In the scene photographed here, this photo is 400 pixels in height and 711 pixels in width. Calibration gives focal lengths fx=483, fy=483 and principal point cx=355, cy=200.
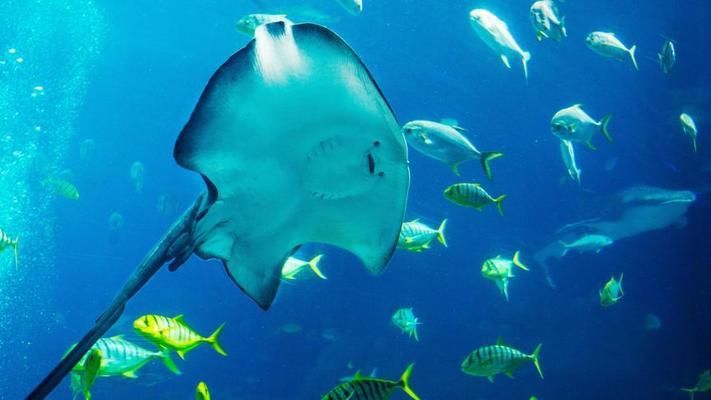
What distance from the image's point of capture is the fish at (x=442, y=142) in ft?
13.4

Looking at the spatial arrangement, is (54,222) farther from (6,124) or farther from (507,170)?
(507,170)

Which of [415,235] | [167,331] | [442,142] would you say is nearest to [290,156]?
[167,331]

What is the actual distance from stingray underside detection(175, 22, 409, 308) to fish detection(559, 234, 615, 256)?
35.4 ft

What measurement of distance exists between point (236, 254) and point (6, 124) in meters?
27.2

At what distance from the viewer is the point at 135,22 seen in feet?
58.1

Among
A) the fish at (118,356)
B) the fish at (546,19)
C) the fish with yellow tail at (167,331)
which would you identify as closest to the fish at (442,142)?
the fish at (546,19)

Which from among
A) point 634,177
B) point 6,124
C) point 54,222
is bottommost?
point 54,222

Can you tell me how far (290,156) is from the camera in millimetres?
1840

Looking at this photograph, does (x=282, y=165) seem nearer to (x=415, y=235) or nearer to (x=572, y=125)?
(x=415, y=235)

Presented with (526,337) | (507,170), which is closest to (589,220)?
(507,170)

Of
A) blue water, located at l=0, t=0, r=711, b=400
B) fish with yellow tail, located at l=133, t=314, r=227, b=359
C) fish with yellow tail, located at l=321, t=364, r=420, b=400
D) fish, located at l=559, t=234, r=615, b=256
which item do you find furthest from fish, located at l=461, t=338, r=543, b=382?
fish, located at l=559, t=234, r=615, b=256

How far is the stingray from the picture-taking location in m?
1.51

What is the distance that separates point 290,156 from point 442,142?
2.50m

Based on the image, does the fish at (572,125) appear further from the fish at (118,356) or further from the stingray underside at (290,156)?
the fish at (118,356)
